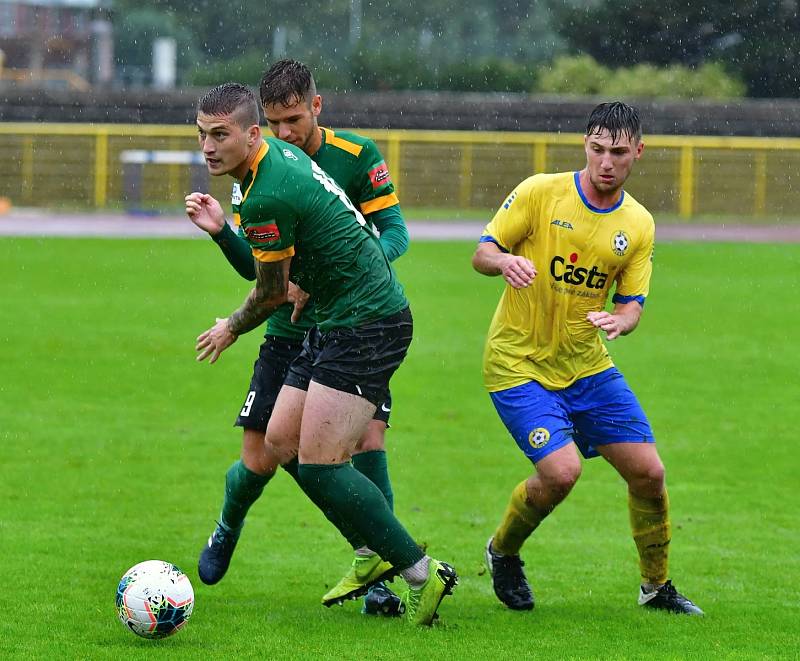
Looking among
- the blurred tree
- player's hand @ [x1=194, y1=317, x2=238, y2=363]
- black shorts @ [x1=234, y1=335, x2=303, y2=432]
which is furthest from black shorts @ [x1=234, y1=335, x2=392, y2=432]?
the blurred tree

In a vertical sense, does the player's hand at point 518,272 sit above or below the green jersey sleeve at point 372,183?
below

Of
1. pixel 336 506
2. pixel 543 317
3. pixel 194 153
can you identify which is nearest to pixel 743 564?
pixel 543 317

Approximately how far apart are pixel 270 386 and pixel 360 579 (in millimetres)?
986

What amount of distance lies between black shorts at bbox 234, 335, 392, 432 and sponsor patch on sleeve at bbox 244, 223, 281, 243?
44.8 inches

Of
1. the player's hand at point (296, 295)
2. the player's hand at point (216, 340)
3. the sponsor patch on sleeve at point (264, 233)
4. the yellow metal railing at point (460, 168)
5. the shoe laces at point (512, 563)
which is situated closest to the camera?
the sponsor patch on sleeve at point (264, 233)

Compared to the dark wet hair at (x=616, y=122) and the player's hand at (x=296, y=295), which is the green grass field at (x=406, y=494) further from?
the dark wet hair at (x=616, y=122)

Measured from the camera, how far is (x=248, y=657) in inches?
Result: 206

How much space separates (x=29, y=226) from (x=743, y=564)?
2110 cm

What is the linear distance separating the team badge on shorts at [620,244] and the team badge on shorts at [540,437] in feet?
2.83

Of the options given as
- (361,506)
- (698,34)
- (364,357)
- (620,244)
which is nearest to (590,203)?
(620,244)

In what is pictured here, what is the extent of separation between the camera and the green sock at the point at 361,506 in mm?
5547

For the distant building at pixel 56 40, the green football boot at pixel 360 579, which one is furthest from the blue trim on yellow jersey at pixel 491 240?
the distant building at pixel 56 40

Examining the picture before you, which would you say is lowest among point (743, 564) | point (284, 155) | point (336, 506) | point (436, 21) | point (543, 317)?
point (743, 564)

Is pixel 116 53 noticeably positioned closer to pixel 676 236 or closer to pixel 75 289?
pixel 676 236
